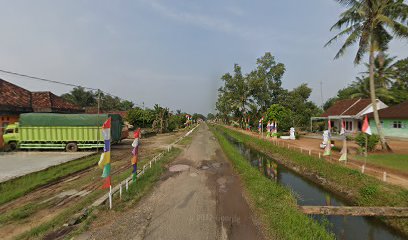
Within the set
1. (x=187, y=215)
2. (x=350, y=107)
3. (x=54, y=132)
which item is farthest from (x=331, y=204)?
(x=350, y=107)

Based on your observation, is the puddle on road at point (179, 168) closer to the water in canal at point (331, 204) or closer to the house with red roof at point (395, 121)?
the water in canal at point (331, 204)

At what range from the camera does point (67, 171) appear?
509 inches

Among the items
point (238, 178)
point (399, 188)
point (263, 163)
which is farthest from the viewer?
point (263, 163)

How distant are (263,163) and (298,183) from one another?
553 centimetres

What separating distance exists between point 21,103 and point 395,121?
139ft

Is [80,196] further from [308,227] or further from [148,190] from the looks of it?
[308,227]

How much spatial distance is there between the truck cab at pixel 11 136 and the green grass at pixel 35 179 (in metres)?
8.47

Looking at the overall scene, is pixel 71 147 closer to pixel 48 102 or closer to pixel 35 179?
pixel 35 179

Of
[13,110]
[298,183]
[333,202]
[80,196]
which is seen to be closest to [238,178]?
[298,183]

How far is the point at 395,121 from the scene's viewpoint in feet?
87.4

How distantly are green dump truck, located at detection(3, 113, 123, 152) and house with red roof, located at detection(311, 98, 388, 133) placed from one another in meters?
29.3

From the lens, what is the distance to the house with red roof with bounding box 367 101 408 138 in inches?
998

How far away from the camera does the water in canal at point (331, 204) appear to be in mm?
7493

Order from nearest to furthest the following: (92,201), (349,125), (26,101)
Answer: (92,201) → (26,101) → (349,125)
